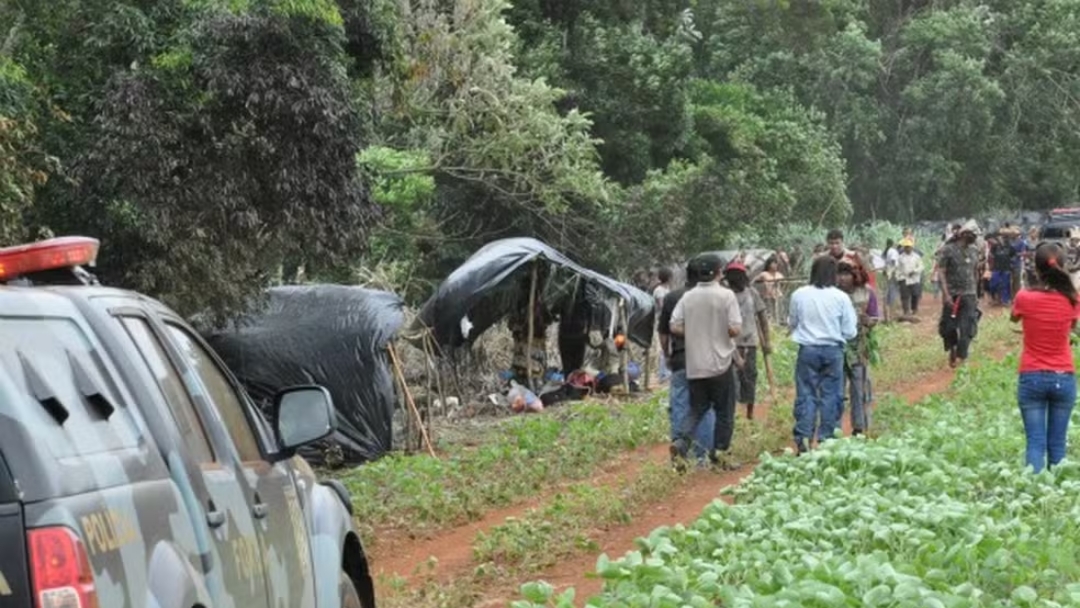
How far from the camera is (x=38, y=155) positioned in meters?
12.0

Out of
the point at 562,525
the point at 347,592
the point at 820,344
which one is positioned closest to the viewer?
the point at 347,592

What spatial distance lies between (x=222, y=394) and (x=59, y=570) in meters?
2.32

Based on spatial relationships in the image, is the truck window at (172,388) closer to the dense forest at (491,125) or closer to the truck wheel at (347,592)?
the truck wheel at (347,592)

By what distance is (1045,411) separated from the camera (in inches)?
444

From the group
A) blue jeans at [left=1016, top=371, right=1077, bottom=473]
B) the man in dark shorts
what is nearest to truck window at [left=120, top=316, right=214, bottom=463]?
blue jeans at [left=1016, top=371, right=1077, bottom=473]

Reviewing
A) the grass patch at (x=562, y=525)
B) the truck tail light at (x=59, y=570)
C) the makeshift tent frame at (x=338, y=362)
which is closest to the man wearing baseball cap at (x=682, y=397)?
the grass patch at (x=562, y=525)

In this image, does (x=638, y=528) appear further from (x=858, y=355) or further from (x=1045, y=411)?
(x=858, y=355)

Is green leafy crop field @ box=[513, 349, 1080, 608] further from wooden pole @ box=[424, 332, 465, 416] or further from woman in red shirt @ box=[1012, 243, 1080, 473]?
wooden pole @ box=[424, 332, 465, 416]

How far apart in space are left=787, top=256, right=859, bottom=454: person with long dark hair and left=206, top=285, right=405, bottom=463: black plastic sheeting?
5313 mm

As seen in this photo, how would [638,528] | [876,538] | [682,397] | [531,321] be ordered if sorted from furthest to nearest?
[531,321] → [682,397] → [638,528] → [876,538]

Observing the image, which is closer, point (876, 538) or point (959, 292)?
point (876, 538)

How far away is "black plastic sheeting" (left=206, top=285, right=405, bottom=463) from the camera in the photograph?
1791cm

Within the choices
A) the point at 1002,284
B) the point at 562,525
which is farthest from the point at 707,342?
the point at 1002,284

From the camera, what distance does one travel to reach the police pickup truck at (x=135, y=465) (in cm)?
333
